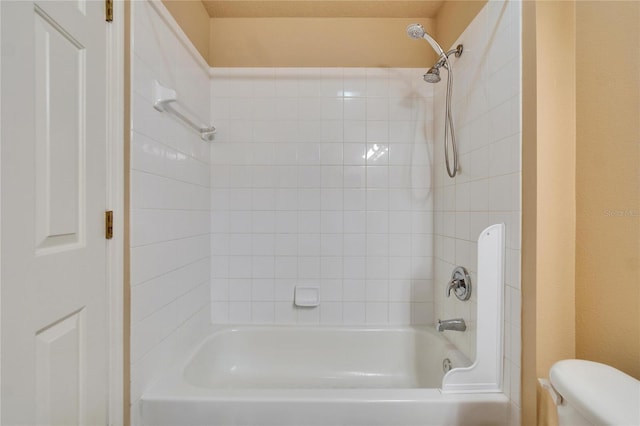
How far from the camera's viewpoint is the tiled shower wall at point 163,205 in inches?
44.1

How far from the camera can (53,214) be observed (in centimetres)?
79

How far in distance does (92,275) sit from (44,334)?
7.9 inches

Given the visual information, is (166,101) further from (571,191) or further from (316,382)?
(316,382)

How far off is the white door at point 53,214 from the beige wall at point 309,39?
107 cm

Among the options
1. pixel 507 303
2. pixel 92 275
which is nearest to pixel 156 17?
pixel 92 275

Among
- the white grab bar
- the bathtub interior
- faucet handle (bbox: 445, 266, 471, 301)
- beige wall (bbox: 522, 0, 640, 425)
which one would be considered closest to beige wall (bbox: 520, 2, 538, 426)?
beige wall (bbox: 522, 0, 640, 425)

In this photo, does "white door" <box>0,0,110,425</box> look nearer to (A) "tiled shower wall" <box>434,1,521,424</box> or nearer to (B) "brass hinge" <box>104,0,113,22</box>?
(B) "brass hinge" <box>104,0,113,22</box>

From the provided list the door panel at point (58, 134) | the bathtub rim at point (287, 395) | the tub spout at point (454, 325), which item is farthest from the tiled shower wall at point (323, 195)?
the door panel at point (58, 134)

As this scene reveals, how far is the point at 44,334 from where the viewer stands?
767 millimetres

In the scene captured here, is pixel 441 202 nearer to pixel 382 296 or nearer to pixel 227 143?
pixel 382 296

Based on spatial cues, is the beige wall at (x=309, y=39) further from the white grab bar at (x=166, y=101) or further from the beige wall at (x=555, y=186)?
the beige wall at (x=555, y=186)

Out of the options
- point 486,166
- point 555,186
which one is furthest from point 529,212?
point 486,166

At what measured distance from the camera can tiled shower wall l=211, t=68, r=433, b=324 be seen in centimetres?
191

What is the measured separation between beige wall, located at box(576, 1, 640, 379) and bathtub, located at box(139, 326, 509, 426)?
43cm
